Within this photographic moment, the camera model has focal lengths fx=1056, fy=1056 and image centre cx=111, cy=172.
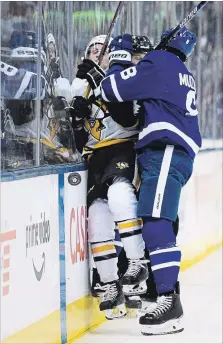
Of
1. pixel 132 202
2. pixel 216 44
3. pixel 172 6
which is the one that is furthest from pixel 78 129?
pixel 216 44

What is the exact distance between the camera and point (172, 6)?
5.69 m

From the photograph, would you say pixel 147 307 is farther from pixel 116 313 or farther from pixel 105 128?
pixel 105 128

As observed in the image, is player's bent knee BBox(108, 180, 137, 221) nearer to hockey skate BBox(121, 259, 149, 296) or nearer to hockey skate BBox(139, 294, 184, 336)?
hockey skate BBox(121, 259, 149, 296)

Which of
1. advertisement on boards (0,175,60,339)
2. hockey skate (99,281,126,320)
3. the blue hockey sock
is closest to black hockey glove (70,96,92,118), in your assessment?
advertisement on boards (0,175,60,339)

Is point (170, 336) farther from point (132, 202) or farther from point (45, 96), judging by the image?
point (45, 96)

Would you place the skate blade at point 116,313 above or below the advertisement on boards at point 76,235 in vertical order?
below

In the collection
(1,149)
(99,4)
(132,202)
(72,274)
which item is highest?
(99,4)

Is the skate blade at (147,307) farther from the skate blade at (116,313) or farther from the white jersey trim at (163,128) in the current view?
the white jersey trim at (163,128)

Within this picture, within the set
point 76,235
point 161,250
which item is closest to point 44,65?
point 76,235

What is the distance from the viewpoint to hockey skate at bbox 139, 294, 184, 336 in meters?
3.79

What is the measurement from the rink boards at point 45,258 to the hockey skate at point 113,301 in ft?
0.38

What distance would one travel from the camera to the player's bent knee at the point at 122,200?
3.91 metres

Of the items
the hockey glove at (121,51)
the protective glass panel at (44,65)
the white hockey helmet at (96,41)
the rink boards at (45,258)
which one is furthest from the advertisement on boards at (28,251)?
the white hockey helmet at (96,41)

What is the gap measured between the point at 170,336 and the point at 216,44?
306 cm
